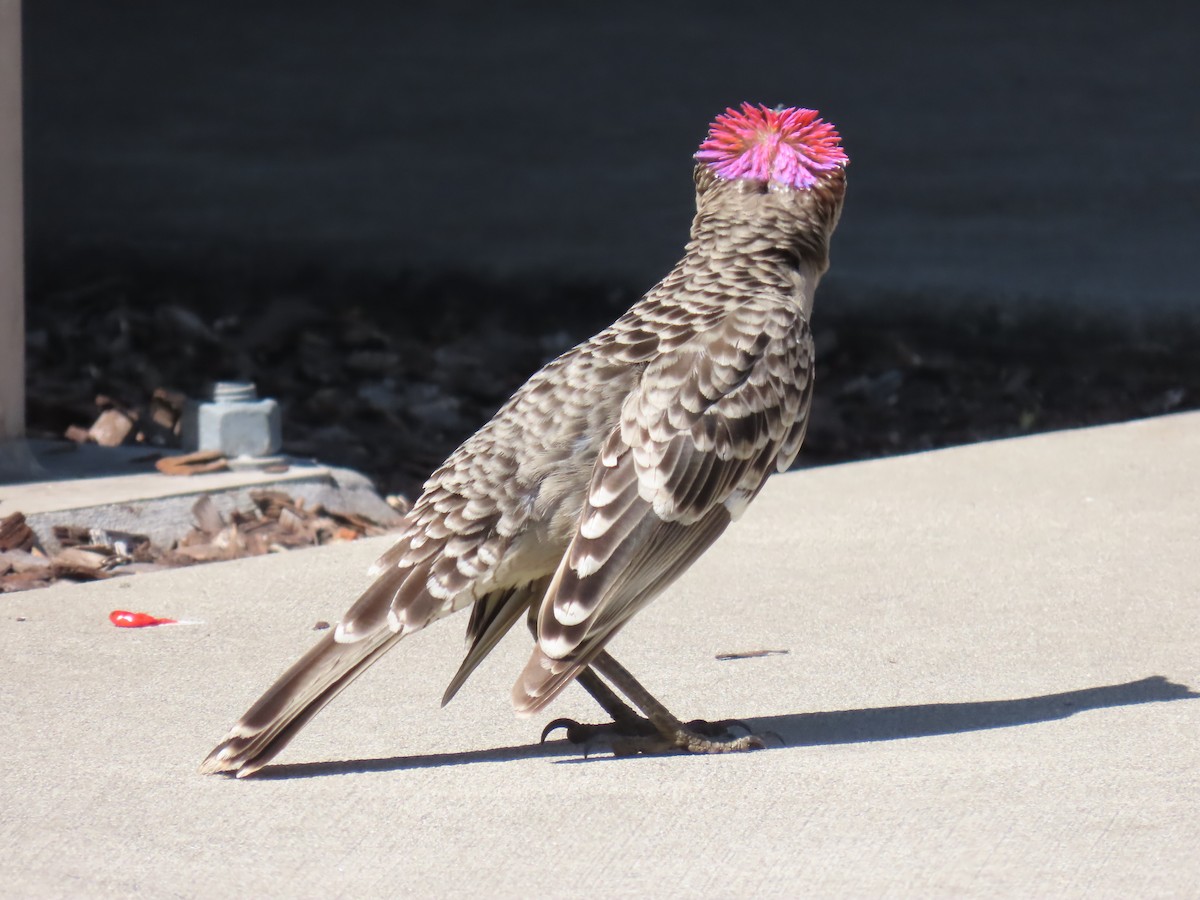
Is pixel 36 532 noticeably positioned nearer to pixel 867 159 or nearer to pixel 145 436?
pixel 145 436

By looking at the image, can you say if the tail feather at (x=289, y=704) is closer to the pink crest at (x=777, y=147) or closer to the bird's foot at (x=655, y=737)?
the bird's foot at (x=655, y=737)

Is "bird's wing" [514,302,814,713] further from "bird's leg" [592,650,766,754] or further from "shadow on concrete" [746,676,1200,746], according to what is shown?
"shadow on concrete" [746,676,1200,746]

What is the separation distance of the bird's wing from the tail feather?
0.38 m

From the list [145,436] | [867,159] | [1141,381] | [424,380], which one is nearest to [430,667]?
[145,436]

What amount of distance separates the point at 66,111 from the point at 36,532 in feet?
29.6

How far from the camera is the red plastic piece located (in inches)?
Result: 221

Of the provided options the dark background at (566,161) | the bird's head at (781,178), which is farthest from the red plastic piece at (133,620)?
the dark background at (566,161)

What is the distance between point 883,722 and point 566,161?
10.1 metres

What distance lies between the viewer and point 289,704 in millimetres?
4105

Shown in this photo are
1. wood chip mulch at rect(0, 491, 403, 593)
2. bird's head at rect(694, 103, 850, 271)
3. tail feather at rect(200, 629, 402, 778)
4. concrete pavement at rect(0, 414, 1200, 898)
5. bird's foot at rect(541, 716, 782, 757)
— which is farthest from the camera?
wood chip mulch at rect(0, 491, 403, 593)

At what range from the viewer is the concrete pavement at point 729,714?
3.67 metres

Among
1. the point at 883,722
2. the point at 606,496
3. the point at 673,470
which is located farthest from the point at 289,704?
the point at 883,722

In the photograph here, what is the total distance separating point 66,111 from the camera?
14719mm

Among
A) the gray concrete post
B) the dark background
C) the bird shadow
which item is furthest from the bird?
Answer: the dark background
